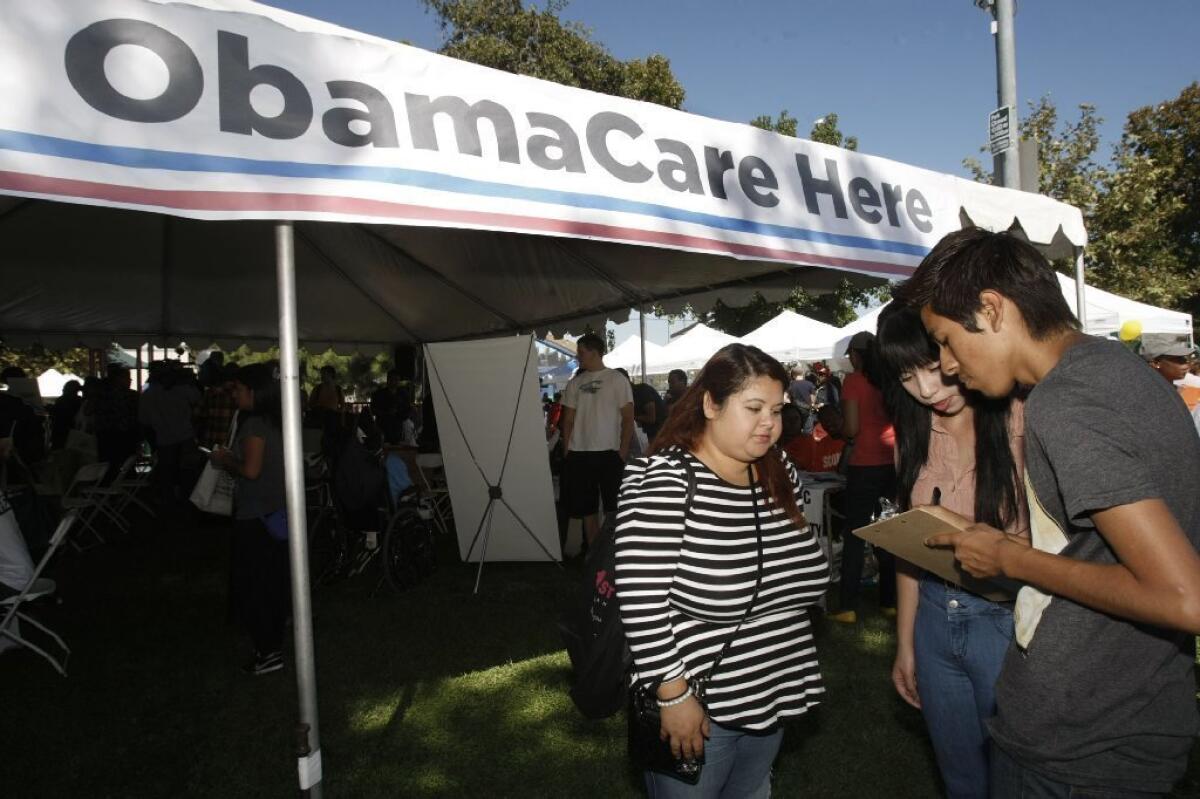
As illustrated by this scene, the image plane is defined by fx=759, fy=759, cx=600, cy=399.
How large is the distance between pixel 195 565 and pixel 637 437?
4617 millimetres

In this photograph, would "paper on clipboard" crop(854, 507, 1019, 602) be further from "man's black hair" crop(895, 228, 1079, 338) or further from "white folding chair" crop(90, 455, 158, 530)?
"white folding chair" crop(90, 455, 158, 530)

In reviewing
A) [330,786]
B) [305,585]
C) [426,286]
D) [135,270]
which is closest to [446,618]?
[330,786]

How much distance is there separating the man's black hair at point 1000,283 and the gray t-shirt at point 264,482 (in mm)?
3786

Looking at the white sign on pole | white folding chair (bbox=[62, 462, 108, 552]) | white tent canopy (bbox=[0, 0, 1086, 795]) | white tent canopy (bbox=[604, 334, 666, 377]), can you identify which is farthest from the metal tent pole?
white tent canopy (bbox=[604, 334, 666, 377])

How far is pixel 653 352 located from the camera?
18844 millimetres

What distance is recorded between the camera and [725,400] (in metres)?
1.91

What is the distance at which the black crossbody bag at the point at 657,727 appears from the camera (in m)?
1.75

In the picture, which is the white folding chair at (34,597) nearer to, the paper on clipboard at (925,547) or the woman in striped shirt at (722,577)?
the woman in striped shirt at (722,577)

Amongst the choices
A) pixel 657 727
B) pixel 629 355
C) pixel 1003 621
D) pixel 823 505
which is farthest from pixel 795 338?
pixel 657 727

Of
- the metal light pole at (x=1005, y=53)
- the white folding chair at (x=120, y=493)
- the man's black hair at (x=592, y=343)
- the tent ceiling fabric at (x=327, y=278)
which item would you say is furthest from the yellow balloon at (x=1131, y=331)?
the white folding chair at (x=120, y=493)

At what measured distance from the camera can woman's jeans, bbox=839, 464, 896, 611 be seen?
→ 191 inches

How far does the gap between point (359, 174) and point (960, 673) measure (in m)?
2.32

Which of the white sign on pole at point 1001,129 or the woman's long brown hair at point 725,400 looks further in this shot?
the white sign on pole at point 1001,129

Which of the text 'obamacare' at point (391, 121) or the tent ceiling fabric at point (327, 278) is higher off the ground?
the tent ceiling fabric at point (327, 278)
